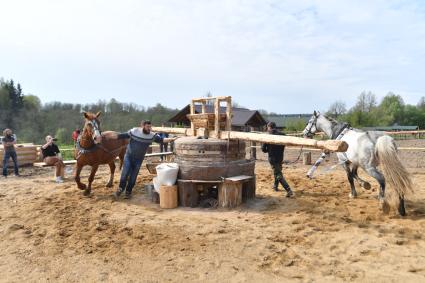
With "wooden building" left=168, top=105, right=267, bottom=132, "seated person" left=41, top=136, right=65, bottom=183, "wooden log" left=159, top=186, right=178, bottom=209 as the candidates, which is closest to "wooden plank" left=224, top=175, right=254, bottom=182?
"wooden log" left=159, top=186, right=178, bottom=209

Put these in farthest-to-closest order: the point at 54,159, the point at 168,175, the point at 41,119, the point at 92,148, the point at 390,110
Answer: the point at 390,110, the point at 41,119, the point at 54,159, the point at 92,148, the point at 168,175

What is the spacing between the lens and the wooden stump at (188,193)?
6727mm

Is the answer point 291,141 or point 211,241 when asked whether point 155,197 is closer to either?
point 211,241

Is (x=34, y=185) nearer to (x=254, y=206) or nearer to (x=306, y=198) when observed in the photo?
(x=254, y=206)

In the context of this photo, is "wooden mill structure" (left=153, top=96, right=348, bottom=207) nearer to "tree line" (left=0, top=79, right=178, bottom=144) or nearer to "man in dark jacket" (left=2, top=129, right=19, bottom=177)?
"man in dark jacket" (left=2, top=129, right=19, bottom=177)

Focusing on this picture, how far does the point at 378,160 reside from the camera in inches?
247

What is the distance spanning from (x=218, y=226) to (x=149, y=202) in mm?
2261

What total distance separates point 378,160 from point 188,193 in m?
3.72

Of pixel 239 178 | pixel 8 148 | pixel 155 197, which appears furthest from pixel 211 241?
pixel 8 148

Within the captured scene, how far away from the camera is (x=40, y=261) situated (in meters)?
4.27

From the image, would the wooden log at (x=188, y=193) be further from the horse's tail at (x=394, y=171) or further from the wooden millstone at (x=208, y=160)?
the horse's tail at (x=394, y=171)

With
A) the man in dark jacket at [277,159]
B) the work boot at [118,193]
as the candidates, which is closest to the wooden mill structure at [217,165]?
the man in dark jacket at [277,159]

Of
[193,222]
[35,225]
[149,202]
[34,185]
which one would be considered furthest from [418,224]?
[34,185]

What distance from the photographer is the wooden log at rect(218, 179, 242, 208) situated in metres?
6.55
